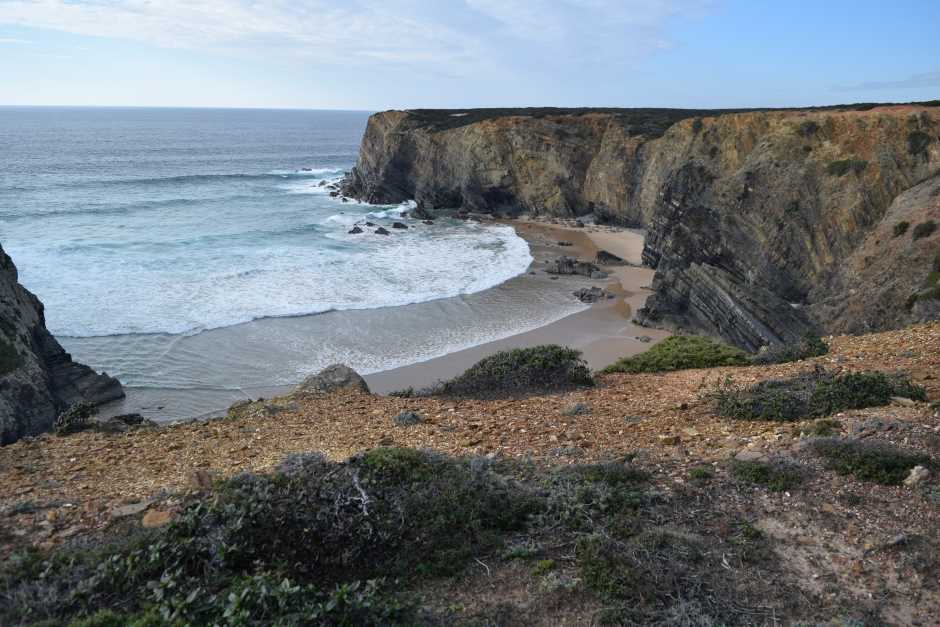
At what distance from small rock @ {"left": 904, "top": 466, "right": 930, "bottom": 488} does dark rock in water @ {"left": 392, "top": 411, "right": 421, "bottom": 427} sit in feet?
19.1

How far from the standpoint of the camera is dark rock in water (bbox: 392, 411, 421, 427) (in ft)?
30.0

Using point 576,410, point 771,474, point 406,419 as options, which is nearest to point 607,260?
point 576,410

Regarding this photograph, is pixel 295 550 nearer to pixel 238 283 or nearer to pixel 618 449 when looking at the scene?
pixel 618 449

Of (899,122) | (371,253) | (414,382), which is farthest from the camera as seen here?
(371,253)

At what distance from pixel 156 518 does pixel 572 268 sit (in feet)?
89.9

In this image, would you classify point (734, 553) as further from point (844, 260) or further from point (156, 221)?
point (156, 221)

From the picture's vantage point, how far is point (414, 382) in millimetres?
17422

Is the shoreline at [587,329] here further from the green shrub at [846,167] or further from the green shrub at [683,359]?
the green shrub at [846,167]

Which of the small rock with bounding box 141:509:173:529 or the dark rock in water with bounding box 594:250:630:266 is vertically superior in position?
the small rock with bounding box 141:509:173:529

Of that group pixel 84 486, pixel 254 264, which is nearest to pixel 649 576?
pixel 84 486

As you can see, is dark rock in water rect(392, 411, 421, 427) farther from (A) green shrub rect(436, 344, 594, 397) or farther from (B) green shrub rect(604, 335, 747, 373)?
(B) green shrub rect(604, 335, 747, 373)

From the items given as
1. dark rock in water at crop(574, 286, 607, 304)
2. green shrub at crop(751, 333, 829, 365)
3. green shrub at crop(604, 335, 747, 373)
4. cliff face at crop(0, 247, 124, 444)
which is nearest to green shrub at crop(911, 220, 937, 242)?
green shrub at crop(751, 333, 829, 365)

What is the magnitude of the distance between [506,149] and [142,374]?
36947mm

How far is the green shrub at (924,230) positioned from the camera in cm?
1795
